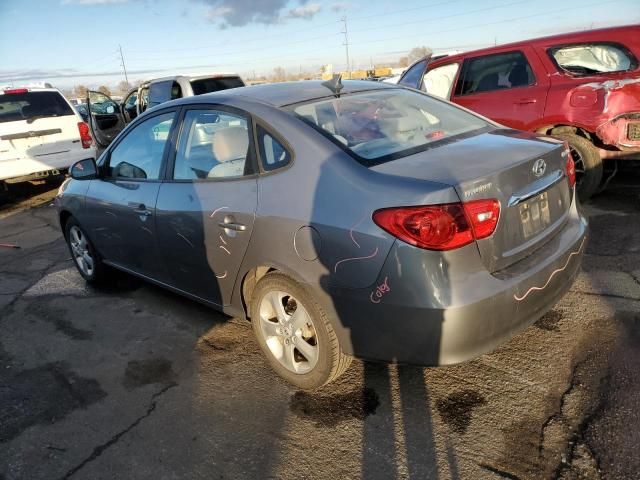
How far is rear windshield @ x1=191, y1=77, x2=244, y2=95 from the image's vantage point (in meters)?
9.57

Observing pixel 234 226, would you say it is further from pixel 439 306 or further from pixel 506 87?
pixel 506 87

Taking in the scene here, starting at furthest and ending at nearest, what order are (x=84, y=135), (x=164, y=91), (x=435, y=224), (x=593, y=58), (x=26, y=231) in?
1. (x=164, y=91)
2. (x=84, y=135)
3. (x=26, y=231)
4. (x=593, y=58)
5. (x=435, y=224)

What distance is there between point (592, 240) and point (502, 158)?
2.64 m

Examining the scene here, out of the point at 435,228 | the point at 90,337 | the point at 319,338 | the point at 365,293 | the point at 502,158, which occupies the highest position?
the point at 502,158

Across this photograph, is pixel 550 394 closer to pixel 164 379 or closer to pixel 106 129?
pixel 164 379

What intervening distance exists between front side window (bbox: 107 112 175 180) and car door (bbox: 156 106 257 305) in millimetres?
236

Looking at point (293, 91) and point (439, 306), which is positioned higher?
point (293, 91)

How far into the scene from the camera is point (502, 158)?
2523 millimetres

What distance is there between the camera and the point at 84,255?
4.79 meters

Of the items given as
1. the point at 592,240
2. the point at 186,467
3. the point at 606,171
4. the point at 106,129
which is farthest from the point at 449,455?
the point at 106,129

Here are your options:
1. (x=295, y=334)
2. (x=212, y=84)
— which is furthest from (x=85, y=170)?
(x=212, y=84)

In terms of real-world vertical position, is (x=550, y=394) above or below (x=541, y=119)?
below

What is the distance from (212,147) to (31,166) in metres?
6.83

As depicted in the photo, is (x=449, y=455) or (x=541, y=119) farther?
(x=541, y=119)
